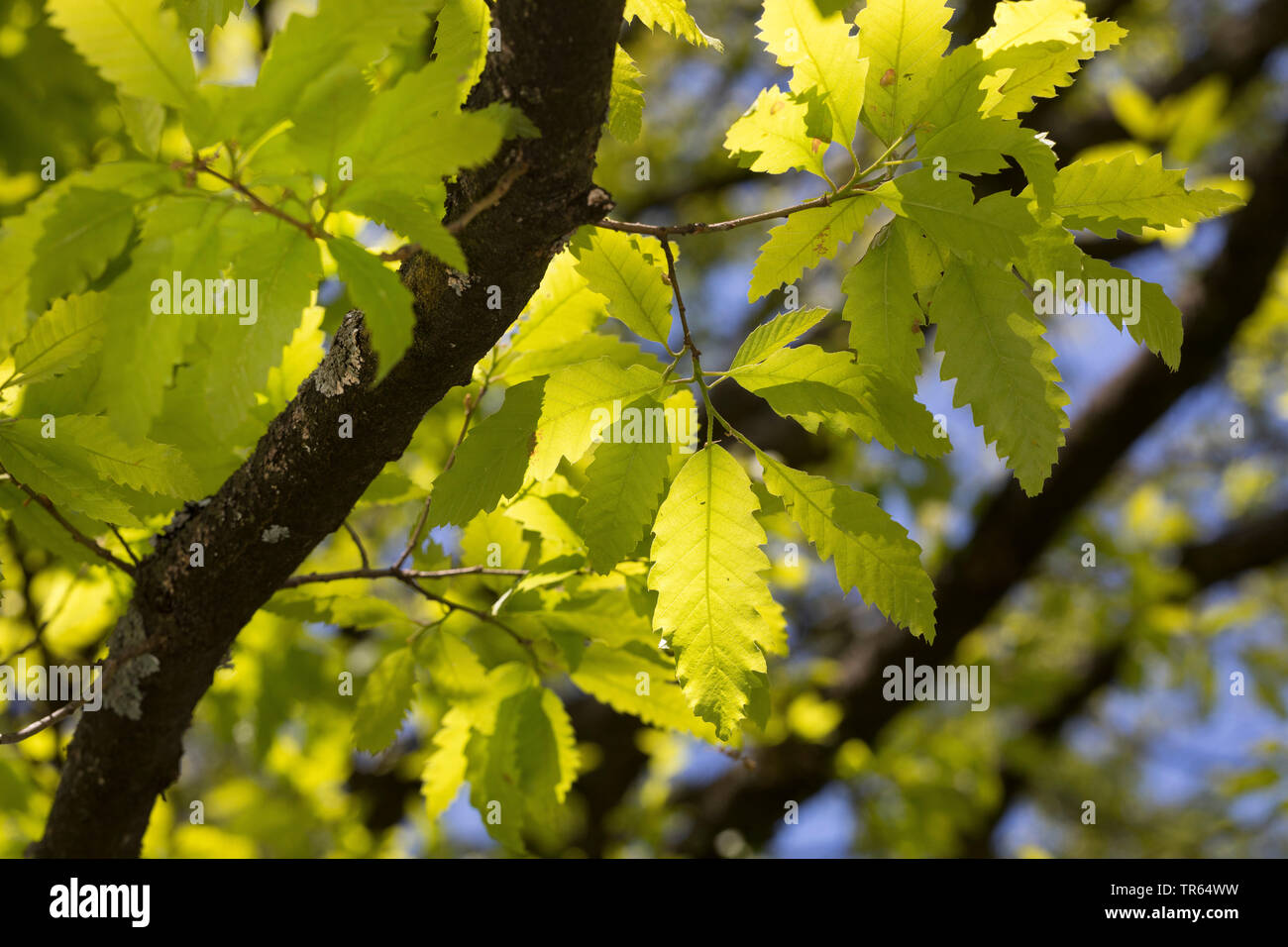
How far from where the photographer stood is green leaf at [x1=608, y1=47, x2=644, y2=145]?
1220 mm

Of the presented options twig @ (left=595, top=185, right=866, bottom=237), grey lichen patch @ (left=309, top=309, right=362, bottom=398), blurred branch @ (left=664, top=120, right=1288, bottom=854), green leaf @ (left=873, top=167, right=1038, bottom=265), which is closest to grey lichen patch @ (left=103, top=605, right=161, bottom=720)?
grey lichen patch @ (left=309, top=309, right=362, bottom=398)

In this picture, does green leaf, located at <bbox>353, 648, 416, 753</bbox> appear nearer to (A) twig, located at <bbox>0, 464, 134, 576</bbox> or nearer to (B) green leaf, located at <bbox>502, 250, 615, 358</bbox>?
(A) twig, located at <bbox>0, 464, 134, 576</bbox>

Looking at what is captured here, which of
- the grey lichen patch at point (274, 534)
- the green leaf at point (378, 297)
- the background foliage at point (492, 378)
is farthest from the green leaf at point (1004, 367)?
the grey lichen patch at point (274, 534)

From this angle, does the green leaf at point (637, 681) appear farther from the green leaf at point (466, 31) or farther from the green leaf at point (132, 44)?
the green leaf at point (132, 44)

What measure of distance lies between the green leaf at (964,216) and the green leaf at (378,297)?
56 cm

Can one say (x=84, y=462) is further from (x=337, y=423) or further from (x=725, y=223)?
(x=725, y=223)

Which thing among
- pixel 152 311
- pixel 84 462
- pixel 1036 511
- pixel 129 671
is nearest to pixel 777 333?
pixel 152 311

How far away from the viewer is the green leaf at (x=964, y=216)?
957 millimetres

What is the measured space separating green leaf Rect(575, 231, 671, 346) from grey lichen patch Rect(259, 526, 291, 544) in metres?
0.56

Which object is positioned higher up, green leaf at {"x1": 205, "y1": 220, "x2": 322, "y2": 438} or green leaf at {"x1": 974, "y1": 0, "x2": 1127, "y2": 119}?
green leaf at {"x1": 974, "y1": 0, "x2": 1127, "y2": 119}
